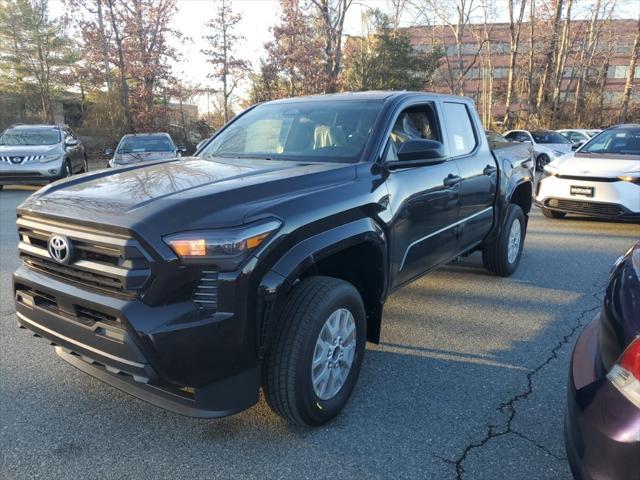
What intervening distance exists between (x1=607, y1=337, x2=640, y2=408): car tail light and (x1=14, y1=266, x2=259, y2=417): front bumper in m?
1.52

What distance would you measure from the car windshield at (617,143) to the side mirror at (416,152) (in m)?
6.58

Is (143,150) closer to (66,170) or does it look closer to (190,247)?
(66,170)

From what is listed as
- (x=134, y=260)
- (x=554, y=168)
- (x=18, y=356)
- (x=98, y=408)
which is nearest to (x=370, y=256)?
(x=134, y=260)

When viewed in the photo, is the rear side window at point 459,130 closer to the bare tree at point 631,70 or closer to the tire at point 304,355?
the tire at point 304,355

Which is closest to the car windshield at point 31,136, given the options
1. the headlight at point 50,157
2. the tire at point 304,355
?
the headlight at point 50,157

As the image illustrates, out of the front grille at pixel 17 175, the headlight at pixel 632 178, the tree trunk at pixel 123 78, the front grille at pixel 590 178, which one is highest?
the tree trunk at pixel 123 78

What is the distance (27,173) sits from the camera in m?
12.1

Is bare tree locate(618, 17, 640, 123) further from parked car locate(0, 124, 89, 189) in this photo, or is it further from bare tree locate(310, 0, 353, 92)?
parked car locate(0, 124, 89, 189)

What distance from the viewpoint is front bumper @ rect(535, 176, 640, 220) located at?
7.50 metres

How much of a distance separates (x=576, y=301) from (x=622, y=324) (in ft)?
11.2

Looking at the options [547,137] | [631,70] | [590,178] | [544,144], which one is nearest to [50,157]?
[590,178]

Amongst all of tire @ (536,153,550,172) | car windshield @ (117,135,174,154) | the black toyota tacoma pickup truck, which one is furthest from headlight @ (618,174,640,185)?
tire @ (536,153,550,172)

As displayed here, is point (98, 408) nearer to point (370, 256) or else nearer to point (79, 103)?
point (370, 256)

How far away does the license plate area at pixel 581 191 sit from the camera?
7.91 meters
